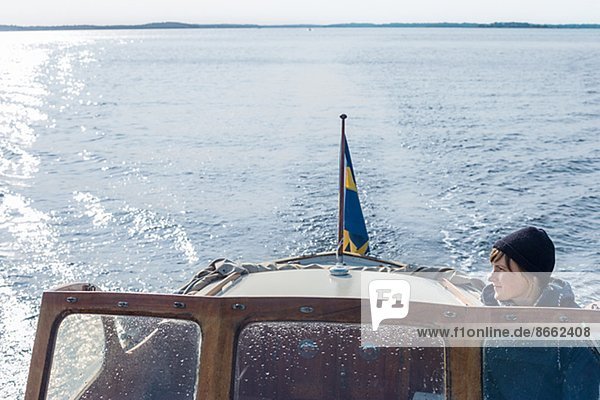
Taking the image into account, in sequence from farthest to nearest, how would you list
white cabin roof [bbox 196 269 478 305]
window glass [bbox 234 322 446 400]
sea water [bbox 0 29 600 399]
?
sea water [bbox 0 29 600 399]
white cabin roof [bbox 196 269 478 305]
window glass [bbox 234 322 446 400]

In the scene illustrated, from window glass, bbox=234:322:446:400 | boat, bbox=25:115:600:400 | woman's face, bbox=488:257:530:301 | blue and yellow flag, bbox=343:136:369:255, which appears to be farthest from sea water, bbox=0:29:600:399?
woman's face, bbox=488:257:530:301

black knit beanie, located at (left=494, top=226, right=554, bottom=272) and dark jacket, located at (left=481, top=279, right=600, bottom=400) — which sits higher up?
black knit beanie, located at (left=494, top=226, right=554, bottom=272)

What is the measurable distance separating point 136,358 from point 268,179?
14.7 metres

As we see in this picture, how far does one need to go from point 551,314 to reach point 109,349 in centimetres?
242

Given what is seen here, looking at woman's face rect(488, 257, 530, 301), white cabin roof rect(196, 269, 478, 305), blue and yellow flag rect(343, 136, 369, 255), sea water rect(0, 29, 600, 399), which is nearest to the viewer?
woman's face rect(488, 257, 530, 301)

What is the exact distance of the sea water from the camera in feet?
42.2

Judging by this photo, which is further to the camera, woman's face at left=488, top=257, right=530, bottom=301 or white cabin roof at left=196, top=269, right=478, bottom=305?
white cabin roof at left=196, top=269, right=478, bottom=305

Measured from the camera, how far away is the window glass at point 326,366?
338 cm

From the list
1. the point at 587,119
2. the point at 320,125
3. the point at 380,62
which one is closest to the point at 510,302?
the point at 320,125

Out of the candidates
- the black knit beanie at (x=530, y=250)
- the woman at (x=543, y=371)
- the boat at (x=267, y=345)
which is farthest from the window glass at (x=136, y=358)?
the black knit beanie at (x=530, y=250)

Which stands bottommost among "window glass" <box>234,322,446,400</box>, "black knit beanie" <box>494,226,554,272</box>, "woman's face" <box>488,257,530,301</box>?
"window glass" <box>234,322,446,400</box>

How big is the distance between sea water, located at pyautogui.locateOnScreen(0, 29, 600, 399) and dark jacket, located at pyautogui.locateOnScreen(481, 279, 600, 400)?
6026 mm

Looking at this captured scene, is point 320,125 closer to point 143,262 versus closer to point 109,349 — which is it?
point 143,262

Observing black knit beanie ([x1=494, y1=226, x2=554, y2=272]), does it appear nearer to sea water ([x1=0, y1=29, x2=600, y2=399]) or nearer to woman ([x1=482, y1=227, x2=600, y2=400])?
woman ([x1=482, y1=227, x2=600, y2=400])
